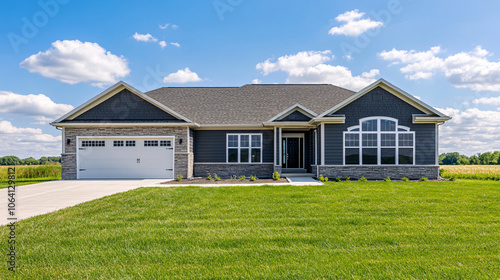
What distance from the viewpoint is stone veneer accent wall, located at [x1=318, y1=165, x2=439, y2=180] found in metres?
15.3

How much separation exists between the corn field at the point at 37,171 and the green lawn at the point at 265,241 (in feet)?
49.7

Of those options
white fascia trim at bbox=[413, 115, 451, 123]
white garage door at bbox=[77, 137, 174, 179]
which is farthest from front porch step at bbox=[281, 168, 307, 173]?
white garage door at bbox=[77, 137, 174, 179]

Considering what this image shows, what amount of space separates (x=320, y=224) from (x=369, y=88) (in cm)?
1140

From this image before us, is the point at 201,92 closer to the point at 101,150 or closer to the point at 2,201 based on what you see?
the point at 101,150

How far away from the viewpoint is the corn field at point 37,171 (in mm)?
19578

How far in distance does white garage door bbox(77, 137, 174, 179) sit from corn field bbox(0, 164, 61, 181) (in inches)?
179

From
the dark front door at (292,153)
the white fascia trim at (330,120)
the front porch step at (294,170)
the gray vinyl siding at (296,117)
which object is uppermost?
the gray vinyl siding at (296,117)

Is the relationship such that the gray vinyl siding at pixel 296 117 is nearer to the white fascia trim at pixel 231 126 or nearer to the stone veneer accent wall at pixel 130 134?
the white fascia trim at pixel 231 126

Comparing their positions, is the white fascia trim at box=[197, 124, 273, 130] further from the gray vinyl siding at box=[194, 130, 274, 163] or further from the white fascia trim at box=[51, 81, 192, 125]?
the white fascia trim at box=[51, 81, 192, 125]

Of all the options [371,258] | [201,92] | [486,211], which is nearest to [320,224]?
[371,258]

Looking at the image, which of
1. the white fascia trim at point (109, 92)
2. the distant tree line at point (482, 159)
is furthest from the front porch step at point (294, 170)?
the distant tree line at point (482, 159)

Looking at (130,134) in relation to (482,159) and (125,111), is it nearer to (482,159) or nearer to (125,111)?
(125,111)

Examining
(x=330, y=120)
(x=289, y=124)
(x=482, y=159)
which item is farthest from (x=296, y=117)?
(x=482, y=159)

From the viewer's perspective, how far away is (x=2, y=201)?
9570mm
